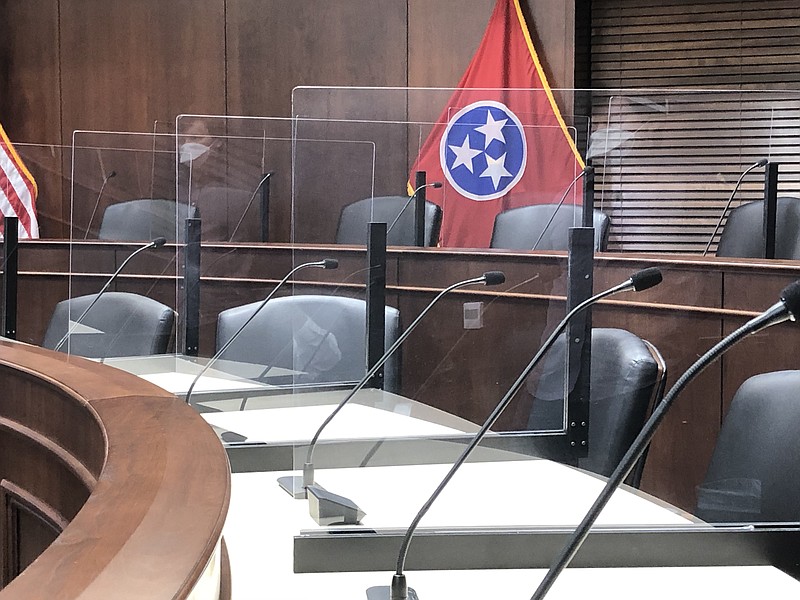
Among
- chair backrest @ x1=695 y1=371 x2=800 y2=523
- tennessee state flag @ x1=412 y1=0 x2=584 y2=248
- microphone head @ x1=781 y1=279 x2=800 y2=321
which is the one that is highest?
tennessee state flag @ x1=412 y1=0 x2=584 y2=248

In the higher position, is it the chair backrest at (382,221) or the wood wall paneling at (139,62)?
the wood wall paneling at (139,62)

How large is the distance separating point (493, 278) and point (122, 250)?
1553mm

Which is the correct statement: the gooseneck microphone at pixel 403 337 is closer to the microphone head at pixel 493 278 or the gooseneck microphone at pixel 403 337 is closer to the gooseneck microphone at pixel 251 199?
the microphone head at pixel 493 278

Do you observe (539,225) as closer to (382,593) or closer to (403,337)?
(403,337)

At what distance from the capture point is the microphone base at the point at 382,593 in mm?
1172

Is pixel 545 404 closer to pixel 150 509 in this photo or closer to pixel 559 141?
pixel 559 141

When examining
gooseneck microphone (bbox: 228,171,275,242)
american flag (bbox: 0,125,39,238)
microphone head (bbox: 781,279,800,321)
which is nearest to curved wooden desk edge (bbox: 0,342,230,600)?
microphone head (bbox: 781,279,800,321)

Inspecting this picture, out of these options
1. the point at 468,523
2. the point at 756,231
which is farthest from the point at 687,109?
the point at 468,523

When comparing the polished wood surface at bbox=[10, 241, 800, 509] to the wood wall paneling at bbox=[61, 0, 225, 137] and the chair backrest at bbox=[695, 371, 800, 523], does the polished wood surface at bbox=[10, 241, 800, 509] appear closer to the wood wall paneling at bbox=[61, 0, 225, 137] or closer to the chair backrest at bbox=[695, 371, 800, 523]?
the chair backrest at bbox=[695, 371, 800, 523]

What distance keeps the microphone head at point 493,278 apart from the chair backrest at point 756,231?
1971 mm

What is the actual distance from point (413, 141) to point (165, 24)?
4854 mm

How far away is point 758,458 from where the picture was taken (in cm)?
149

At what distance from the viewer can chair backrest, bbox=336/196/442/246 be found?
69.4 inches

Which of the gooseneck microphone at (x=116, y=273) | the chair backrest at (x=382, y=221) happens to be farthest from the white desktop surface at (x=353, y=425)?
the gooseneck microphone at (x=116, y=273)
